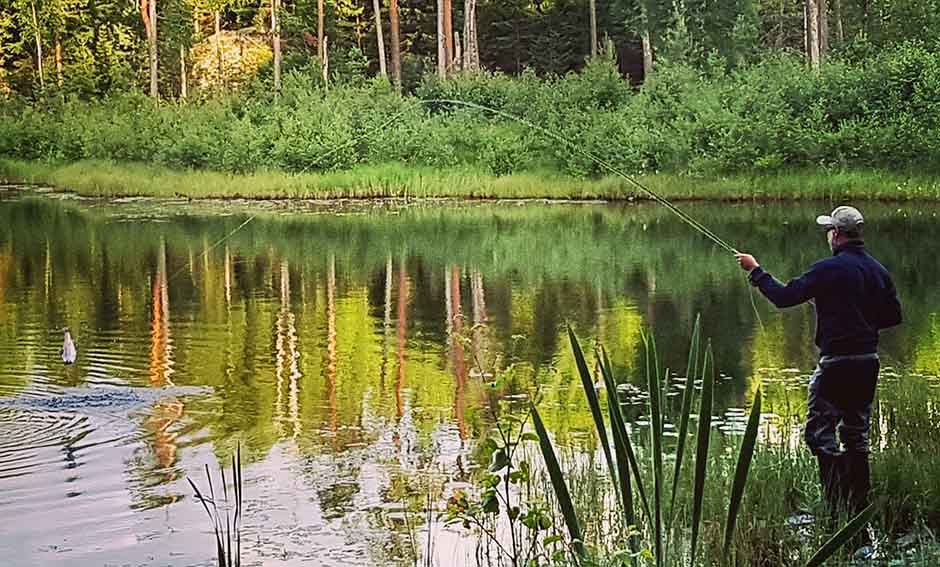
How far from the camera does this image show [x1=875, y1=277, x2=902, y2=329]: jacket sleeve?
6891mm

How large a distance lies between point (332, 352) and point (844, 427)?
8913 millimetres

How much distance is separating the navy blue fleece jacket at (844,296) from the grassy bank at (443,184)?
29.3 metres

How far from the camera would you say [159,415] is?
11695 mm

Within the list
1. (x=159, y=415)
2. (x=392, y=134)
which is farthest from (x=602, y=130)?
(x=159, y=415)

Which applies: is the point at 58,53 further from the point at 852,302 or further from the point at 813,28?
the point at 852,302

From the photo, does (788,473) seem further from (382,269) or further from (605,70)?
(605,70)

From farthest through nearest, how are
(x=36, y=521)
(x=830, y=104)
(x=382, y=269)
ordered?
(x=830, y=104)
(x=382, y=269)
(x=36, y=521)

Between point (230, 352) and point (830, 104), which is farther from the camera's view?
point (830, 104)

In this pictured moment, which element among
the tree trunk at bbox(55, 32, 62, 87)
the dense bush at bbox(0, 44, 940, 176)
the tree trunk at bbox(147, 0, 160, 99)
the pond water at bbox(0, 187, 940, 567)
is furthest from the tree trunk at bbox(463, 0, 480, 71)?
the tree trunk at bbox(55, 32, 62, 87)

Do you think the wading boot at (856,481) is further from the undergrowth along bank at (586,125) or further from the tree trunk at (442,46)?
the tree trunk at (442,46)

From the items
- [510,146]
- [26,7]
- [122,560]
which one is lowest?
[122,560]

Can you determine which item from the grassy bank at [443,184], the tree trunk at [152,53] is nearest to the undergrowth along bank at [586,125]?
the grassy bank at [443,184]

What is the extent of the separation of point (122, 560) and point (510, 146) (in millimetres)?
32941

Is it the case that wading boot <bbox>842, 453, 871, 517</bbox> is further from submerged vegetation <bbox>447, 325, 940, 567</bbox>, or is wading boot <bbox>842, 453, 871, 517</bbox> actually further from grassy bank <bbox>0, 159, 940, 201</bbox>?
grassy bank <bbox>0, 159, 940, 201</bbox>
